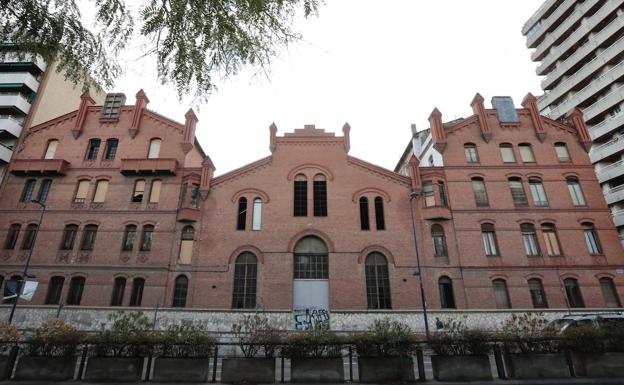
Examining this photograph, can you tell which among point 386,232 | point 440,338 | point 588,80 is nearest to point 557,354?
point 440,338

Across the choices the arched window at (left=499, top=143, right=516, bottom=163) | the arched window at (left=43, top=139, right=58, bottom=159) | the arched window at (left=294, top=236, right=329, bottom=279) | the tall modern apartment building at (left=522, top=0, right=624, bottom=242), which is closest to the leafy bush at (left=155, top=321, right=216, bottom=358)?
the arched window at (left=294, top=236, right=329, bottom=279)

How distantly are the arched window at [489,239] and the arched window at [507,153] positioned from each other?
6299mm

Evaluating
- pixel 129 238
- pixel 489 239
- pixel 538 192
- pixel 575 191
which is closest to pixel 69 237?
pixel 129 238

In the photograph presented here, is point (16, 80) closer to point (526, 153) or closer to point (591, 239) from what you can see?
point (526, 153)

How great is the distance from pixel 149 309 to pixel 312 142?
699 inches

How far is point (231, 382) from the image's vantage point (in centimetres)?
1027

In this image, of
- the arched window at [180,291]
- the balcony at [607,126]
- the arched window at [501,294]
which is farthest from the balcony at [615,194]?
the arched window at [180,291]

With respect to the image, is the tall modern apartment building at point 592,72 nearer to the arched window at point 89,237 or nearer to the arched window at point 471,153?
the arched window at point 471,153

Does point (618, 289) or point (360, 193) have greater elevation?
point (360, 193)

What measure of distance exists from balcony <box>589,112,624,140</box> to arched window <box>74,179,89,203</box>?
48463 millimetres

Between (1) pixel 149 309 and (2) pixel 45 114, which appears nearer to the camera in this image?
(1) pixel 149 309

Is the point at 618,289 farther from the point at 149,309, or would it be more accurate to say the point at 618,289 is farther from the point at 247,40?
the point at 149,309

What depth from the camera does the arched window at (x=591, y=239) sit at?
24.9 meters

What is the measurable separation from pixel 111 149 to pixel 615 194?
154ft
